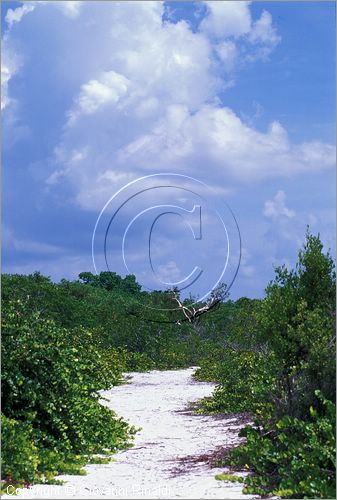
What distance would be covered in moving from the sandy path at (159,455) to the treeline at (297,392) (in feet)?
1.64

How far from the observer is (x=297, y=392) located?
8805 millimetres

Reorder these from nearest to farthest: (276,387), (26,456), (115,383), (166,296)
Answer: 1. (26,456)
2. (276,387)
3. (115,383)
4. (166,296)

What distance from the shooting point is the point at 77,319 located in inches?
977

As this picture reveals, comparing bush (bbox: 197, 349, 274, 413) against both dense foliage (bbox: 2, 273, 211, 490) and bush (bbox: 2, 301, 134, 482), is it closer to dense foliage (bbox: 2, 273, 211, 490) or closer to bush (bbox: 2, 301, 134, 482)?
dense foliage (bbox: 2, 273, 211, 490)

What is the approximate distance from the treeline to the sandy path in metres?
0.50

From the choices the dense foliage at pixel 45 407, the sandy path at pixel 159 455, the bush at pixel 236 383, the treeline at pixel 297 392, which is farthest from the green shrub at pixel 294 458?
the bush at pixel 236 383

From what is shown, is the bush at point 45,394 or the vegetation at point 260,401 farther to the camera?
the bush at point 45,394

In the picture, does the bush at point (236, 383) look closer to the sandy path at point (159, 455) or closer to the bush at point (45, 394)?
the sandy path at point (159, 455)

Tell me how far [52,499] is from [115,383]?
1078 centimetres

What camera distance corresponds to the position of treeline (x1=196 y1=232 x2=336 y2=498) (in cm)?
779

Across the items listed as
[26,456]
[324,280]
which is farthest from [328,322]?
[26,456]

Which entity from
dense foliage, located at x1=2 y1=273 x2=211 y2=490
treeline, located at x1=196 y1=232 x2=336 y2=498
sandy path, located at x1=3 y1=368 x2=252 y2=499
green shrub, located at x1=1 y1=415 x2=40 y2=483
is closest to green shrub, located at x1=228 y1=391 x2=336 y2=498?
treeline, located at x1=196 y1=232 x2=336 y2=498

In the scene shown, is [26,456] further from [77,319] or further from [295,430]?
[77,319]

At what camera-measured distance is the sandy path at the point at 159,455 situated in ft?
25.8
